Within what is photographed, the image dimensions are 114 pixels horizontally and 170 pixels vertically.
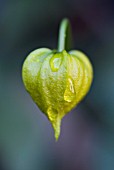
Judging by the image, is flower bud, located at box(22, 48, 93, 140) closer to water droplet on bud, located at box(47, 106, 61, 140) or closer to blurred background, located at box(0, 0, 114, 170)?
water droplet on bud, located at box(47, 106, 61, 140)

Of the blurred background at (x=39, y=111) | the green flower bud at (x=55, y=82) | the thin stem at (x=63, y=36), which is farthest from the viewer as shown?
the blurred background at (x=39, y=111)

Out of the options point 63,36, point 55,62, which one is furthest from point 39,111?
point 55,62

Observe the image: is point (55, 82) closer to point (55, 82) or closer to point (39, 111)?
point (55, 82)

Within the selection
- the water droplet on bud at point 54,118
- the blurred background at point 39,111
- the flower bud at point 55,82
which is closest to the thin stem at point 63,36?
the flower bud at point 55,82

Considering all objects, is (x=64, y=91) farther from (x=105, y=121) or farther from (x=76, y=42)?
(x=76, y=42)

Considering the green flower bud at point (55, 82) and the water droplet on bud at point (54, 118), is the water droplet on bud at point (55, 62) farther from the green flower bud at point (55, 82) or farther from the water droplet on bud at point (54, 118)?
the water droplet on bud at point (54, 118)

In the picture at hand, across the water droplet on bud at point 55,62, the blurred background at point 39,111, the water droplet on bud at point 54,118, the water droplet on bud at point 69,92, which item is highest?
the water droplet on bud at point 55,62

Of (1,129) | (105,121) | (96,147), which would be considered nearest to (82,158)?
(96,147)
